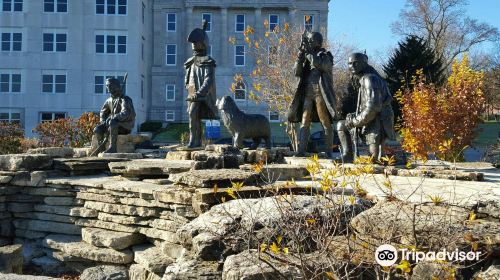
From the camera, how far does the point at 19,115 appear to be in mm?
35375

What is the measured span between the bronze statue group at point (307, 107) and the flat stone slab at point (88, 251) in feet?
11.5

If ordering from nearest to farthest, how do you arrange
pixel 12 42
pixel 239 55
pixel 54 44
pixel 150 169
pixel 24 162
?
pixel 150 169 → pixel 24 162 → pixel 12 42 → pixel 54 44 → pixel 239 55

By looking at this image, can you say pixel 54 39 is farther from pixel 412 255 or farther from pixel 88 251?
pixel 412 255

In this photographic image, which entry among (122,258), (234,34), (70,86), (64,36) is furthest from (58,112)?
(122,258)

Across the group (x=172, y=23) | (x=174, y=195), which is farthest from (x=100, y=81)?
(x=174, y=195)

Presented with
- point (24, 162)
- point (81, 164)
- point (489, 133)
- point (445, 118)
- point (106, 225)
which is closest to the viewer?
point (106, 225)

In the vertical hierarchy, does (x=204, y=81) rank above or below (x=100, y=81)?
below

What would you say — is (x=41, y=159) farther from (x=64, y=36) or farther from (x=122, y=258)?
(x=64, y=36)

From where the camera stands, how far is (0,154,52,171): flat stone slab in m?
7.91

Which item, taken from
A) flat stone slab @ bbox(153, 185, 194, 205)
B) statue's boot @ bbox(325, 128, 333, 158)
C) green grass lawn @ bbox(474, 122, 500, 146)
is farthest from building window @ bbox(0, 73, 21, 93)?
flat stone slab @ bbox(153, 185, 194, 205)

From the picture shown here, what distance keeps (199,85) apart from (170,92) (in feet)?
111

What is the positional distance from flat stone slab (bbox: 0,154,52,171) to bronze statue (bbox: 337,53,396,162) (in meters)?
4.88

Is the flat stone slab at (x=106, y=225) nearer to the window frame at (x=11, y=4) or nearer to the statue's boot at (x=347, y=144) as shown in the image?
the statue's boot at (x=347, y=144)

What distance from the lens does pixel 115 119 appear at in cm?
1041
